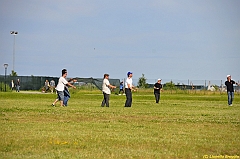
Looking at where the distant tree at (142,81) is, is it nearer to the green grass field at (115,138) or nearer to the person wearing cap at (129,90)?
the person wearing cap at (129,90)

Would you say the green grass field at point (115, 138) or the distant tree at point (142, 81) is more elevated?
the distant tree at point (142, 81)

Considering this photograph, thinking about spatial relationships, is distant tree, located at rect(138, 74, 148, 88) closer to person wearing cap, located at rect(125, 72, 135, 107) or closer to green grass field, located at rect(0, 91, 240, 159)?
person wearing cap, located at rect(125, 72, 135, 107)

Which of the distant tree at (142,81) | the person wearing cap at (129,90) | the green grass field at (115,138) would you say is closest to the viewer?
the green grass field at (115,138)

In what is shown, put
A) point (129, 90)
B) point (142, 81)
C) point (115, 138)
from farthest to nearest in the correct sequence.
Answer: point (142, 81) < point (129, 90) < point (115, 138)

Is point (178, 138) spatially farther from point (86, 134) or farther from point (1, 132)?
point (1, 132)

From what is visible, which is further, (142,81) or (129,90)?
(142,81)

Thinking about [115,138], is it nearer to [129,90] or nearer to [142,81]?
[129,90]

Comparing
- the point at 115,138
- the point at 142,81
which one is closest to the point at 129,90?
the point at 115,138

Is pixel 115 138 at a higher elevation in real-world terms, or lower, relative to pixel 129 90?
lower

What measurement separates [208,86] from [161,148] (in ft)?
260

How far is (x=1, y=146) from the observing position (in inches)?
424

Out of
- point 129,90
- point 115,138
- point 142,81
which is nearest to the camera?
point 115,138

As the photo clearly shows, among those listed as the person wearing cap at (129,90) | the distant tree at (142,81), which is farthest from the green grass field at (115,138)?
the distant tree at (142,81)

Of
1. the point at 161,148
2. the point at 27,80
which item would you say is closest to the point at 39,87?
the point at 27,80
